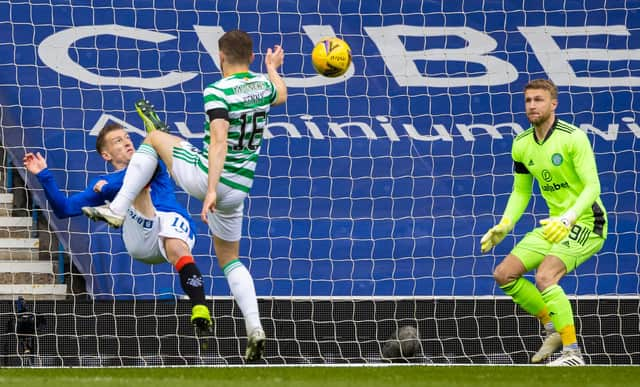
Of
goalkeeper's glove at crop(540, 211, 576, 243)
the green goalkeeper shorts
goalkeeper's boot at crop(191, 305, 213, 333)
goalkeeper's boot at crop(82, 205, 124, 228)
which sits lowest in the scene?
goalkeeper's boot at crop(191, 305, 213, 333)

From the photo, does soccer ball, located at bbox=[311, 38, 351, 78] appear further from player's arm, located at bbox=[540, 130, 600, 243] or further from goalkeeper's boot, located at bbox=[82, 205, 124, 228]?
goalkeeper's boot, located at bbox=[82, 205, 124, 228]

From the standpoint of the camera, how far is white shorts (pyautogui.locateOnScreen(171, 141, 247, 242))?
24.6 feet

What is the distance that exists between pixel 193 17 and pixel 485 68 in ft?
9.13

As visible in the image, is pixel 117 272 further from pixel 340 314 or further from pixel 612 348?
pixel 612 348

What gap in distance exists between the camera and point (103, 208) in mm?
7562

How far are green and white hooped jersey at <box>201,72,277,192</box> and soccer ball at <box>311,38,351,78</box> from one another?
88 centimetres

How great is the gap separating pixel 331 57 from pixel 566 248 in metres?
1.97

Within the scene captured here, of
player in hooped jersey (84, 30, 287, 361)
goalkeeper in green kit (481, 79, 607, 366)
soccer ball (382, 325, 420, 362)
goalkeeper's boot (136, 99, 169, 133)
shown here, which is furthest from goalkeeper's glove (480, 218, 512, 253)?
soccer ball (382, 325, 420, 362)

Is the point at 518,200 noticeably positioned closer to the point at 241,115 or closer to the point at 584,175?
the point at 584,175

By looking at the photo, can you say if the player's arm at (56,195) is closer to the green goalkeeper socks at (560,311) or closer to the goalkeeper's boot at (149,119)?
the goalkeeper's boot at (149,119)

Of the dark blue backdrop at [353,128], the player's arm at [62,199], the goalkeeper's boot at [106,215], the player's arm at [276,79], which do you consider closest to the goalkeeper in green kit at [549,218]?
the player's arm at [276,79]

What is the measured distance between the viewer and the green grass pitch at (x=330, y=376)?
7203 millimetres

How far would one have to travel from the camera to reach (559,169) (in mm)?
8453

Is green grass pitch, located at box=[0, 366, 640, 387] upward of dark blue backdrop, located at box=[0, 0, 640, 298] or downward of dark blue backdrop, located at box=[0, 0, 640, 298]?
downward
